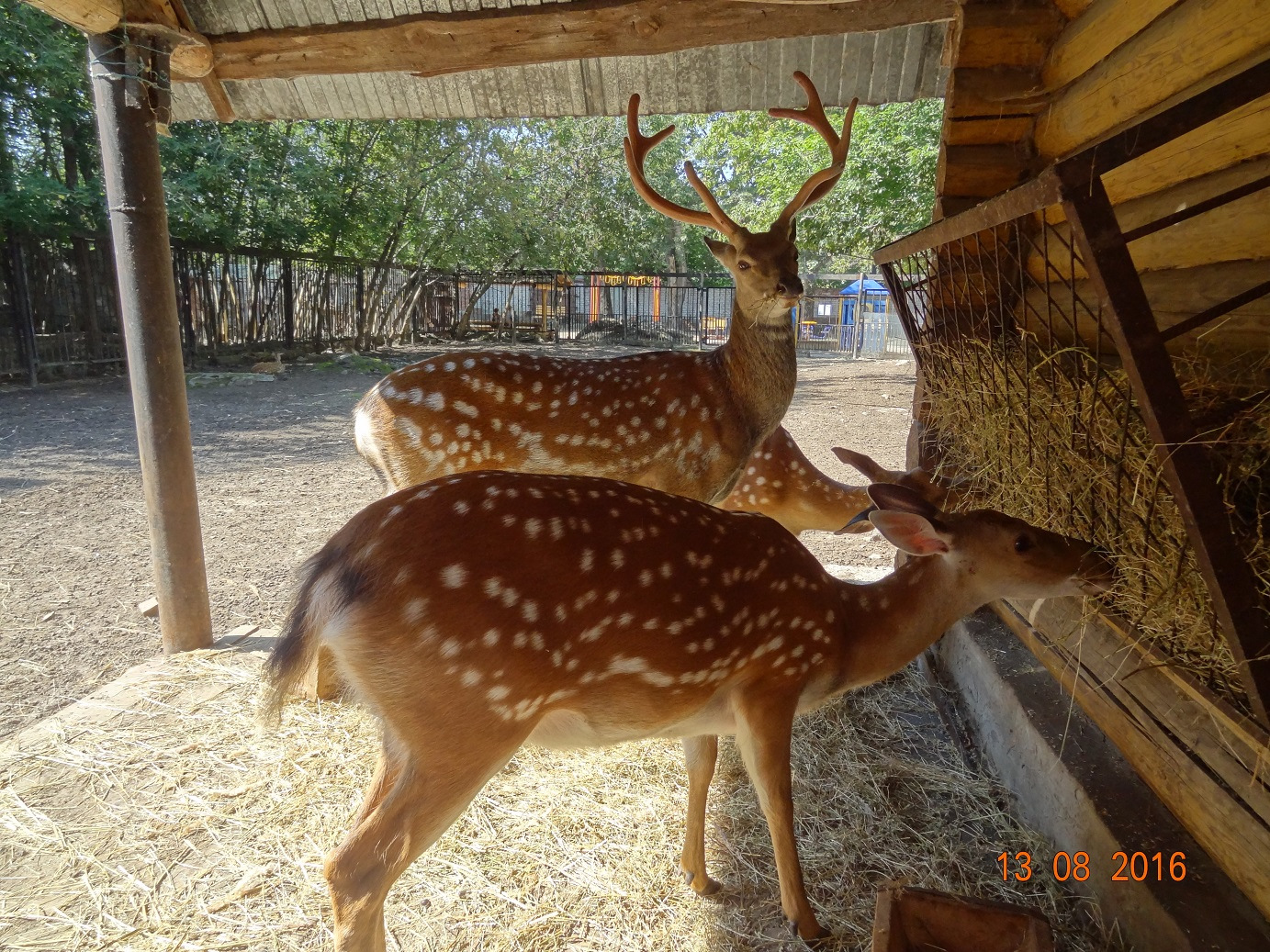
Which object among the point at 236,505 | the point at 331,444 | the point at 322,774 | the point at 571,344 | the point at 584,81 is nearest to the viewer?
the point at 322,774

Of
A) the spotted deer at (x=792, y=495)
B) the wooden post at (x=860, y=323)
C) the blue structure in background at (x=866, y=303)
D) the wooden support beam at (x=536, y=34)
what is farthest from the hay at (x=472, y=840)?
the blue structure in background at (x=866, y=303)

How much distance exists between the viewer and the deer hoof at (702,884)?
230 centimetres

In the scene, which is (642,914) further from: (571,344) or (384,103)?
(571,344)

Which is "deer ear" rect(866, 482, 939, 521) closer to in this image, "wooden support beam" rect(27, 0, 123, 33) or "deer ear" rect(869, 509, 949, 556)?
"deer ear" rect(869, 509, 949, 556)

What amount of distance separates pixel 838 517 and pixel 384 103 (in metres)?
3.58

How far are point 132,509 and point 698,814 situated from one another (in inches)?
199

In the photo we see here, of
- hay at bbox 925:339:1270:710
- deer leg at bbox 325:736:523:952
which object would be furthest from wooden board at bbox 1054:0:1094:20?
deer leg at bbox 325:736:523:952

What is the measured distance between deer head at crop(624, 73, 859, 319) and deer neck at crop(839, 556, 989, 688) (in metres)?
1.70

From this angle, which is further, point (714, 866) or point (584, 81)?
point (584, 81)

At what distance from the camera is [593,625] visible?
1.88 m

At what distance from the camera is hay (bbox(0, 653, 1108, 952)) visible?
Result: 2123mm

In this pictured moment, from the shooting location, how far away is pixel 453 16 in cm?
348

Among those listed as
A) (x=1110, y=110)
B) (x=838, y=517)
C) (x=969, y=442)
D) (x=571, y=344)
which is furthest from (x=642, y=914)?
(x=571, y=344)
